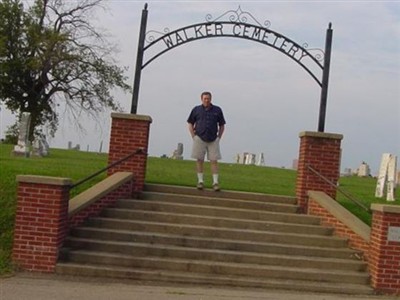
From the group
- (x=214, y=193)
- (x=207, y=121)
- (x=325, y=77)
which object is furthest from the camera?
(x=325, y=77)

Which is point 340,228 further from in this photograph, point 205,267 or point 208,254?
point 205,267

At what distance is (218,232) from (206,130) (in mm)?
2299

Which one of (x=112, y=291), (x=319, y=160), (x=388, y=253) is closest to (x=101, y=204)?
(x=112, y=291)

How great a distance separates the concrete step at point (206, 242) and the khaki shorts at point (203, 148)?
2281 millimetres

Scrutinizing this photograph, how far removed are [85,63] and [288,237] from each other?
2873 cm

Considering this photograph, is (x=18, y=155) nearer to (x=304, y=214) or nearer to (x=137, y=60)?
(x=137, y=60)

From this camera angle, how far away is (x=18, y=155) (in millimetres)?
21719

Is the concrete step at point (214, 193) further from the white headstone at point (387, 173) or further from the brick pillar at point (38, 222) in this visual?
the white headstone at point (387, 173)

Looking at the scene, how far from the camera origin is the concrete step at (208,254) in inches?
404

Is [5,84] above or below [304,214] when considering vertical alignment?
above

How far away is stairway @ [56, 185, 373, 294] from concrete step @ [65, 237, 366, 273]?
0.01m

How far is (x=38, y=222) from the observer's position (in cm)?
976

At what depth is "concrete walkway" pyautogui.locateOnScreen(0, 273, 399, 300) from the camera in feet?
27.1

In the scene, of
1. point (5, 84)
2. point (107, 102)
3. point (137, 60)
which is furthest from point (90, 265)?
point (5, 84)
